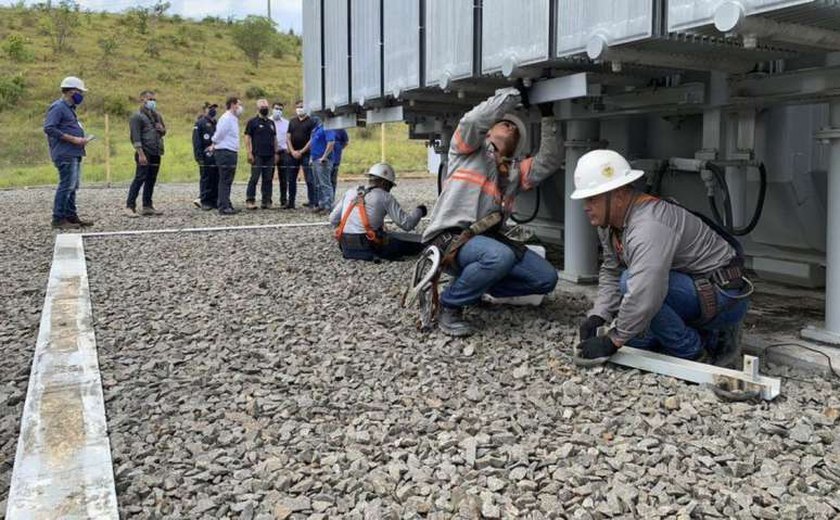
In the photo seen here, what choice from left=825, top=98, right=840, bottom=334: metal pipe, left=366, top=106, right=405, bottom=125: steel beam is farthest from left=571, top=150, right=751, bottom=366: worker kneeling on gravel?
left=366, top=106, right=405, bottom=125: steel beam

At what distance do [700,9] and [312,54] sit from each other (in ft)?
22.5

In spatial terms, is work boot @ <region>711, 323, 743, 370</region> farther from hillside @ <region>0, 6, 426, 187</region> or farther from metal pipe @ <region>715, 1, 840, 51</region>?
hillside @ <region>0, 6, 426, 187</region>

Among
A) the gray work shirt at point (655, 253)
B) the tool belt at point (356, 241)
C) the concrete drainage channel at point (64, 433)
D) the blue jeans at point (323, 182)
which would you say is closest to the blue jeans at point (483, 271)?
the gray work shirt at point (655, 253)

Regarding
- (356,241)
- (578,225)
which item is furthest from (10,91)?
(578,225)

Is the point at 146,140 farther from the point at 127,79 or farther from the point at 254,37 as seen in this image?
the point at 254,37

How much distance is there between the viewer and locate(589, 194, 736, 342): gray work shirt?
3984 mm

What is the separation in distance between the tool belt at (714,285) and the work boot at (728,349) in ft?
1.18

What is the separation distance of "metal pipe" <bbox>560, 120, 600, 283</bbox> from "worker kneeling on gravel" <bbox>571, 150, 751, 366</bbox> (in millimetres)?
2168

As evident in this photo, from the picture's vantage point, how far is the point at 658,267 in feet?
13.0

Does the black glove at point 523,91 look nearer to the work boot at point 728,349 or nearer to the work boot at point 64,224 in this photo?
the work boot at point 728,349

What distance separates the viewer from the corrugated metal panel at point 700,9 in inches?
144

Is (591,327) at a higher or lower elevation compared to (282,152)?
lower

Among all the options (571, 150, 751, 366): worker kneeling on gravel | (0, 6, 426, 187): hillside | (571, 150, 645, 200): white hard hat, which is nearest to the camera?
(571, 150, 751, 366): worker kneeling on gravel

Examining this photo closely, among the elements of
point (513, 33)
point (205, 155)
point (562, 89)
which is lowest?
point (205, 155)
